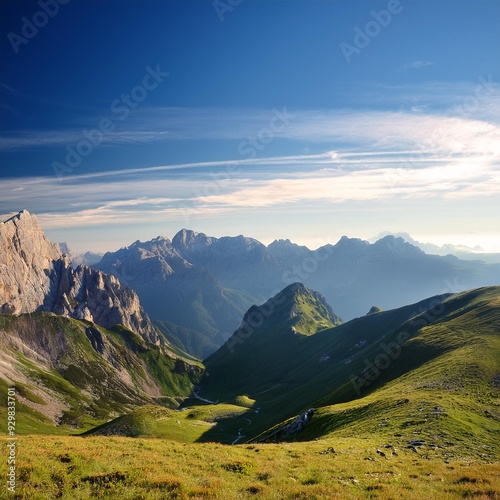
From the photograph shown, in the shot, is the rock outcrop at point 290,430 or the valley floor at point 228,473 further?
the rock outcrop at point 290,430

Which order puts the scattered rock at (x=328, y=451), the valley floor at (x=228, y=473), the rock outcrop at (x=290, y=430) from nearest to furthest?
the valley floor at (x=228, y=473)
the scattered rock at (x=328, y=451)
the rock outcrop at (x=290, y=430)

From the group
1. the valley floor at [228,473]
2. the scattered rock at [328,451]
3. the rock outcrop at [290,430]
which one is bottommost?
the rock outcrop at [290,430]

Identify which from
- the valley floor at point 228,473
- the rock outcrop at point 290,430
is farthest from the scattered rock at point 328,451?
the rock outcrop at point 290,430

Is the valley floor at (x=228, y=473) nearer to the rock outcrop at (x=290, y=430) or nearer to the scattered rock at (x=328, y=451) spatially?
the scattered rock at (x=328, y=451)

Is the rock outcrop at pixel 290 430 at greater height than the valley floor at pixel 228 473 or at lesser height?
→ lesser

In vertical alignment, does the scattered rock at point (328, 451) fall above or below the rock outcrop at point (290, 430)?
above

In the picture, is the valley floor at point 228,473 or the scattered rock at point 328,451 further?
the scattered rock at point 328,451

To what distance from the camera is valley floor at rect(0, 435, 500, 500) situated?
64.9 feet

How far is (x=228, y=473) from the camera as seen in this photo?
23.7 meters

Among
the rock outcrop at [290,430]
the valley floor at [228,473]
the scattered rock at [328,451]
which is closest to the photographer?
the valley floor at [228,473]

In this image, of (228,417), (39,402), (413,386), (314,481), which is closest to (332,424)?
(413,386)

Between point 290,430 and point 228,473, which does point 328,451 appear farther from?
point 290,430

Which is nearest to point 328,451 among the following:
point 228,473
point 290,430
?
point 228,473

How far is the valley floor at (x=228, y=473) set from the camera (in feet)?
64.9
